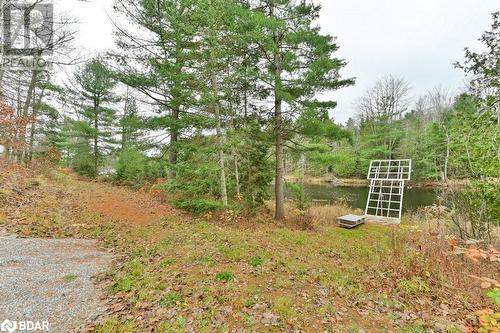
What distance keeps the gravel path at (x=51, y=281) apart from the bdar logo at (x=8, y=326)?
0.26ft

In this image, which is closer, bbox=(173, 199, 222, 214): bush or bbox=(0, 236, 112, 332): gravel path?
bbox=(0, 236, 112, 332): gravel path

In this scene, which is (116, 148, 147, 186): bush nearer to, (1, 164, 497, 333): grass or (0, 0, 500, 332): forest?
(0, 0, 500, 332): forest

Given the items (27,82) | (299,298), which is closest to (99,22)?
(27,82)

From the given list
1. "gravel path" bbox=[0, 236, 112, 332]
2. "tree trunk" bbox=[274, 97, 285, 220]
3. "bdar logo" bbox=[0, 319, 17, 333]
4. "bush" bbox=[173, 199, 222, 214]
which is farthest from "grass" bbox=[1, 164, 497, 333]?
"tree trunk" bbox=[274, 97, 285, 220]

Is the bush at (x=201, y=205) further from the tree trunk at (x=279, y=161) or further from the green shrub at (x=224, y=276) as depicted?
the green shrub at (x=224, y=276)

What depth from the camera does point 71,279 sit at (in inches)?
146

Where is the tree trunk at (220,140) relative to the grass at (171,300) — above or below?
above

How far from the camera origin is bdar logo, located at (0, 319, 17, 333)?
2.54 meters

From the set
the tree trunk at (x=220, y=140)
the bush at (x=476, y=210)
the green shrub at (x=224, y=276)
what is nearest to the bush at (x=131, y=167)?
the tree trunk at (x=220, y=140)

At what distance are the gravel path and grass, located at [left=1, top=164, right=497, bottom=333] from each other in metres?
0.34

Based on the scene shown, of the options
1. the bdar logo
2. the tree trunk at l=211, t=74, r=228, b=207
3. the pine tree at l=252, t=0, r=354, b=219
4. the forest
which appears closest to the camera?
the bdar logo

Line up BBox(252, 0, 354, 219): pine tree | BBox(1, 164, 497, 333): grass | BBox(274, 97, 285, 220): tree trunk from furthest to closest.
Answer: BBox(274, 97, 285, 220): tree trunk
BBox(252, 0, 354, 219): pine tree
BBox(1, 164, 497, 333): grass

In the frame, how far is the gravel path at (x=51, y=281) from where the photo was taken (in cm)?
285

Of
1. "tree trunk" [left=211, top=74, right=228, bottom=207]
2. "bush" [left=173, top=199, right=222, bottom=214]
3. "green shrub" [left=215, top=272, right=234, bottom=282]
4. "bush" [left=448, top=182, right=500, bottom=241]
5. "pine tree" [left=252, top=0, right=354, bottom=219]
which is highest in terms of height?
"pine tree" [left=252, top=0, right=354, bottom=219]
